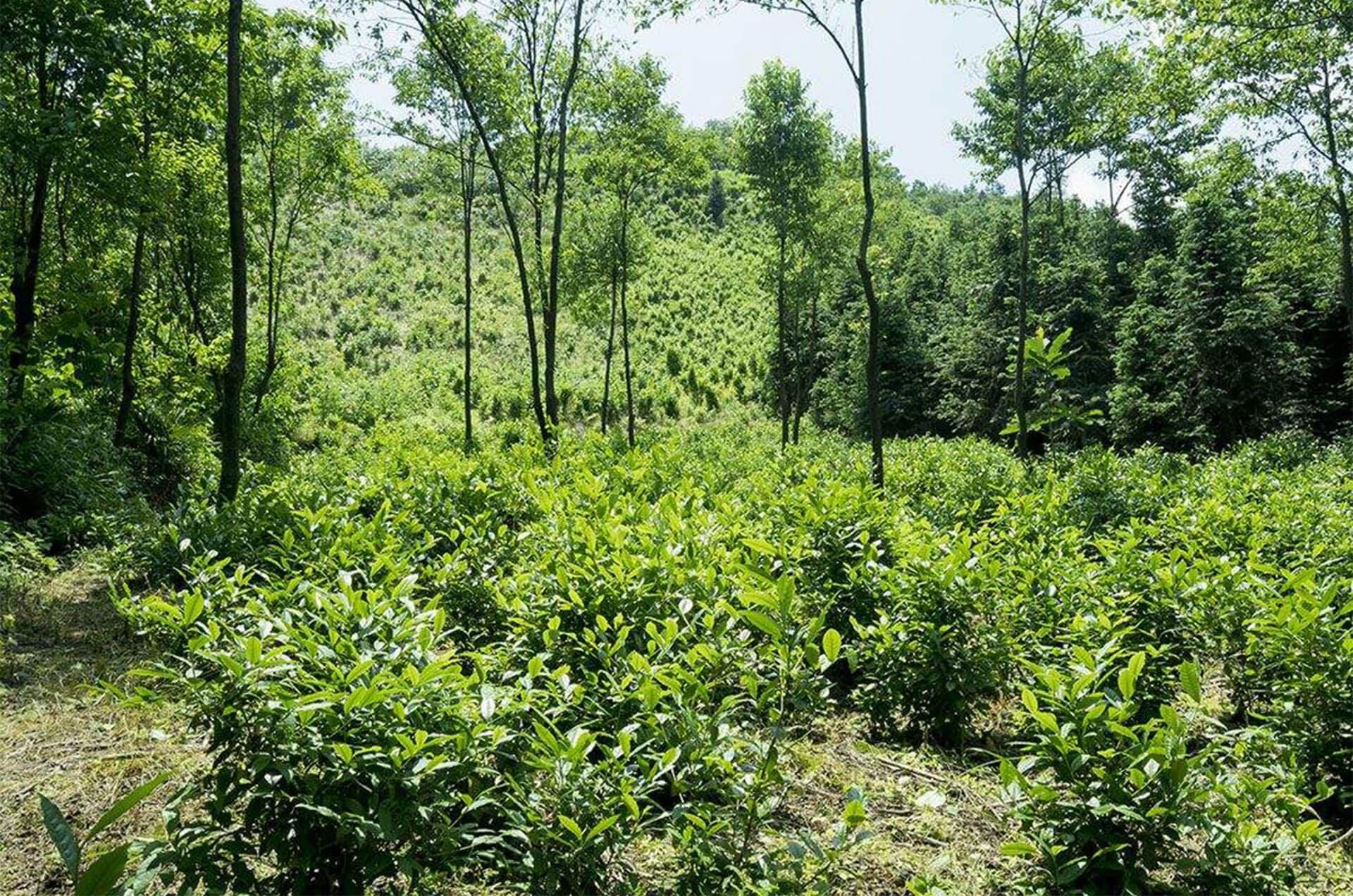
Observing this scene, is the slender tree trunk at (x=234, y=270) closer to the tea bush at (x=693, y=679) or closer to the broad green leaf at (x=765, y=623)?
the tea bush at (x=693, y=679)

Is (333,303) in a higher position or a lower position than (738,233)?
lower

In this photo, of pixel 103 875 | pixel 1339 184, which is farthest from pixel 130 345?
pixel 1339 184

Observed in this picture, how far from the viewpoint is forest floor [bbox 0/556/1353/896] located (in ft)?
10.3

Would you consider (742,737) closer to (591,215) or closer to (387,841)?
(387,841)

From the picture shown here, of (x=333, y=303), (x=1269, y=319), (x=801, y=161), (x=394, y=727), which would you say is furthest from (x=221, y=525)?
(x=333, y=303)

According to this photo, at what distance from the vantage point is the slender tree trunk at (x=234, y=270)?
7.09 m

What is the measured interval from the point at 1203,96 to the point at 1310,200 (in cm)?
562

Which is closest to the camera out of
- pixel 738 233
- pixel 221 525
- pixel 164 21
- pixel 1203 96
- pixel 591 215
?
pixel 221 525

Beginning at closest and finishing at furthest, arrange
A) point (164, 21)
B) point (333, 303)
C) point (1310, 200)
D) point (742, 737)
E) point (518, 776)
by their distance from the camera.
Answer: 1. point (518, 776)
2. point (742, 737)
3. point (164, 21)
4. point (1310, 200)
5. point (333, 303)

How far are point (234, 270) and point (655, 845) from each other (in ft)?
20.9

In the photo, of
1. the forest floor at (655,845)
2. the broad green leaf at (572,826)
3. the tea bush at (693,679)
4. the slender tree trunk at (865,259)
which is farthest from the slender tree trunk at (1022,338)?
the broad green leaf at (572,826)

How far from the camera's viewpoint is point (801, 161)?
2295 centimetres

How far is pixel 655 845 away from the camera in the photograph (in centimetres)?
321

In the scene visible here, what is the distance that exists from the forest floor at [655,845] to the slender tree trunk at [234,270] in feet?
8.24
